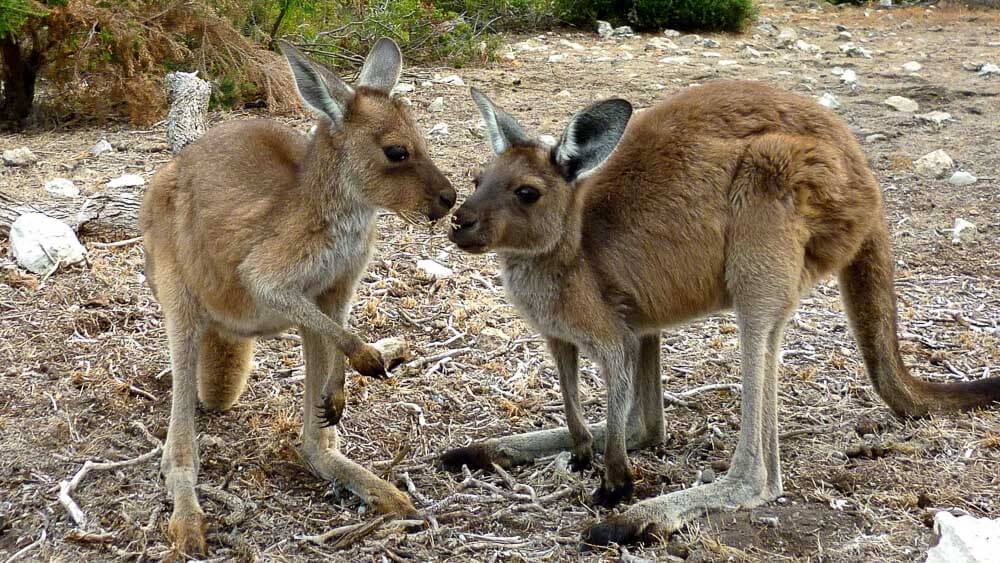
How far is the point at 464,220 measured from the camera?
344 centimetres

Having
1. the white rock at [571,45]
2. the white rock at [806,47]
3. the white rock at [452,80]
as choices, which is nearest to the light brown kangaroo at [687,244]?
the white rock at [452,80]

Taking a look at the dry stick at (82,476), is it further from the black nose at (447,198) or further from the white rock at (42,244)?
the white rock at (42,244)

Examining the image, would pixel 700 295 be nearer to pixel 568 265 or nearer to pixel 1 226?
pixel 568 265

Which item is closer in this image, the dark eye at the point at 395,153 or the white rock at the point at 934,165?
the dark eye at the point at 395,153

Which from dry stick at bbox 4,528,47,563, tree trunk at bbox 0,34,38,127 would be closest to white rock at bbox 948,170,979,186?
dry stick at bbox 4,528,47,563

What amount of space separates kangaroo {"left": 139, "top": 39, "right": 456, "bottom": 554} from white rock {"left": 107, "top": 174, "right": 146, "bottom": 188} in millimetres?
2302

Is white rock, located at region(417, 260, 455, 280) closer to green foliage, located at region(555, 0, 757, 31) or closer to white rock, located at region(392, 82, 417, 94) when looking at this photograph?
white rock, located at region(392, 82, 417, 94)

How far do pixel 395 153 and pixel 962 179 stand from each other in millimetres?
4668

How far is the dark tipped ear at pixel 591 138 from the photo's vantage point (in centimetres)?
341

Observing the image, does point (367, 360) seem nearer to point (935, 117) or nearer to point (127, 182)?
point (127, 182)

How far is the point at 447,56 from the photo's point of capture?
9.89 meters

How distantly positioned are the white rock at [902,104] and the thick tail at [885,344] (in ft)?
16.7

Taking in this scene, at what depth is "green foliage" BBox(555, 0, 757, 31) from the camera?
12.4 m

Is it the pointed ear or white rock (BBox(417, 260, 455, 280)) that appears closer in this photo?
the pointed ear
